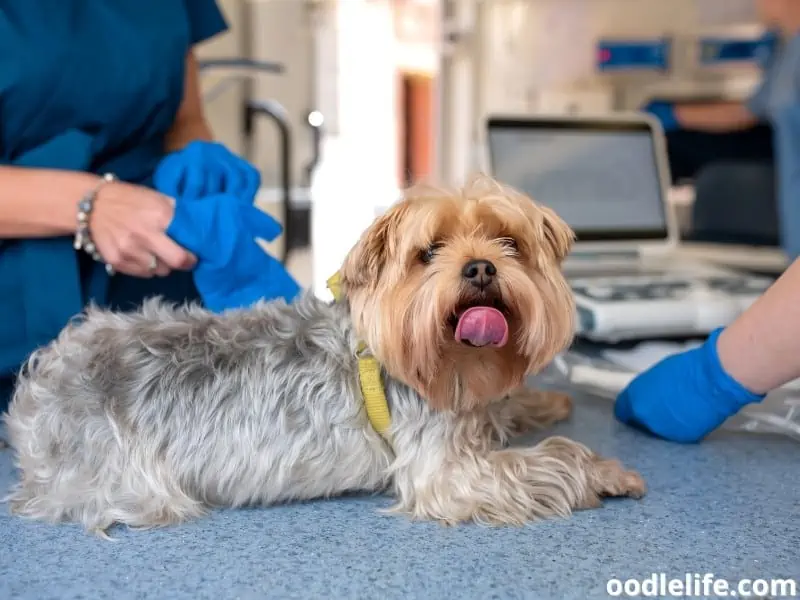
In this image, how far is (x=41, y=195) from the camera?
1.31 meters

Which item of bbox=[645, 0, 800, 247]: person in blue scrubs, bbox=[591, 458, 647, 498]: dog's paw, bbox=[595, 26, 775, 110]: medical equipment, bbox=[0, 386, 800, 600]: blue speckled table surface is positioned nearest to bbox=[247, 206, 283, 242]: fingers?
bbox=[0, 386, 800, 600]: blue speckled table surface

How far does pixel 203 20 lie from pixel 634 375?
3.67 feet

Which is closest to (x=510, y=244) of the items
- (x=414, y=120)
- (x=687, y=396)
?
(x=687, y=396)

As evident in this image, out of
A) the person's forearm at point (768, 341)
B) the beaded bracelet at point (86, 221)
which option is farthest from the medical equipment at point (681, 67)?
the beaded bracelet at point (86, 221)

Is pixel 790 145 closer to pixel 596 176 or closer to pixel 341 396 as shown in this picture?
pixel 596 176

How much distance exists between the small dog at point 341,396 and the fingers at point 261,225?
0.83 feet

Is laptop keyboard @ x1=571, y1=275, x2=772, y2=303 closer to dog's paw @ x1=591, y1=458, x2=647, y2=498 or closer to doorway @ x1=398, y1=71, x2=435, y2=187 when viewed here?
dog's paw @ x1=591, y1=458, x2=647, y2=498

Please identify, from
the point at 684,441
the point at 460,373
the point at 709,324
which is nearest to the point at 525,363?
the point at 460,373

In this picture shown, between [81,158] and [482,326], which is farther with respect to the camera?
[81,158]

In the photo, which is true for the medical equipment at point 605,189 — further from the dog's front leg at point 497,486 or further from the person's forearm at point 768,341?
the dog's front leg at point 497,486

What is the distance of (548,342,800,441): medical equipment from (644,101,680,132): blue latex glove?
6.22 feet

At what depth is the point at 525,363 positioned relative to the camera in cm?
109

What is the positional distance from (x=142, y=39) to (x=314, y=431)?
82 centimetres

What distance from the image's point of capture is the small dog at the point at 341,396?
1059mm
